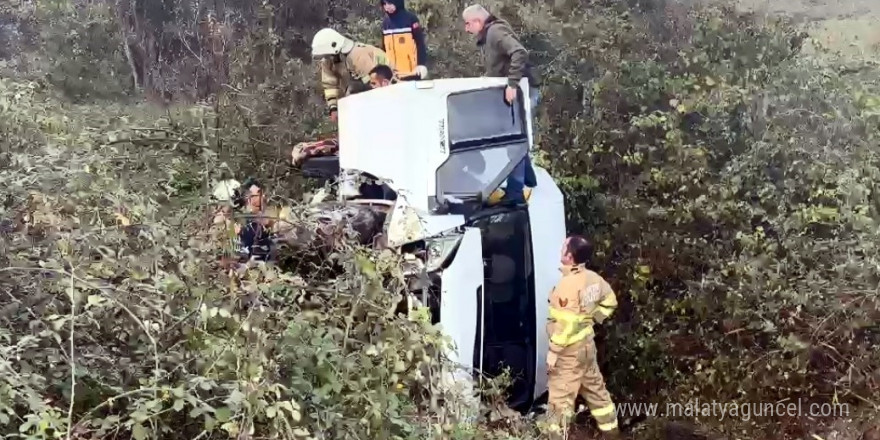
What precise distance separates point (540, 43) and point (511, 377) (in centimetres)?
416

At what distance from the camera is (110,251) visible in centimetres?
288

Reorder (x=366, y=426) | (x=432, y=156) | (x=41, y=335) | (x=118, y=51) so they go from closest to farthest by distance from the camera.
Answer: (x=41, y=335) → (x=366, y=426) → (x=432, y=156) → (x=118, y=51)

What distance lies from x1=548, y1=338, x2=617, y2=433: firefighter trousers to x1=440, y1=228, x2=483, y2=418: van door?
560 mm

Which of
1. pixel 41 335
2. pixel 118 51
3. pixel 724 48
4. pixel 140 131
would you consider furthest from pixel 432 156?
pixel 118 51

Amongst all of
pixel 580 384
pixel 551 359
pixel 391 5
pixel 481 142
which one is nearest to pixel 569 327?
pixel 551 359

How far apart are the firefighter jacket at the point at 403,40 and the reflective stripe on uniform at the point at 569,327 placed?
8.48 ft

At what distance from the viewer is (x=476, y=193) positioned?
529 cm

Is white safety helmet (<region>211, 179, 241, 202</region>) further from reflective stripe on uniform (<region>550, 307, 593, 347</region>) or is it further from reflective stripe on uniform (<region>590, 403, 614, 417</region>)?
reflective stripe on uniform (<region>590, 403, 614, 417</region>)

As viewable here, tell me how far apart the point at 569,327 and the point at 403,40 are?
291 centimetres

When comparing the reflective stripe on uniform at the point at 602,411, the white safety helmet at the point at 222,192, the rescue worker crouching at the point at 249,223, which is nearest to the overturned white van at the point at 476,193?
the reflective stripe on uniform at the point at 602,411

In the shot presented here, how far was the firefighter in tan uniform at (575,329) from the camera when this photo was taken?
16.8ft

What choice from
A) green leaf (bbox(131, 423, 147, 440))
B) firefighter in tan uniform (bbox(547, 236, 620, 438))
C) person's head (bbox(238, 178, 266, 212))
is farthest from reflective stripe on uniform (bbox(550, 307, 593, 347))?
green leaf (bbox(131, 423, 147, 440))

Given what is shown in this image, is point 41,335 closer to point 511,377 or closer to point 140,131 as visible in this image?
point 140,131

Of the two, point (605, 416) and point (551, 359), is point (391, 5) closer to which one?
point (551, 359)
